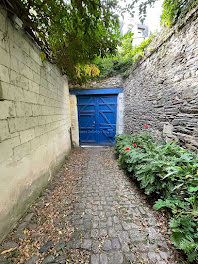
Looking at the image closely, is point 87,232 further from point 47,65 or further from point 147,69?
point 147,69

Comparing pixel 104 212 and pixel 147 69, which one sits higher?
pixel 147 69

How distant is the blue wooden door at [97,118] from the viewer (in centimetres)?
527

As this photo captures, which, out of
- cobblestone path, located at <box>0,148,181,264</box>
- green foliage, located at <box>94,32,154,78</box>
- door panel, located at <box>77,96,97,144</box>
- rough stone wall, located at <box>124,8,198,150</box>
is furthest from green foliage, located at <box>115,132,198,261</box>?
green foliage, located at <box>94,32,154,78</box>

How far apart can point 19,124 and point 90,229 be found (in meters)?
1.94

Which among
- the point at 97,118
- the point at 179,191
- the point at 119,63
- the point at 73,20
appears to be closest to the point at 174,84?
the point at 179,191

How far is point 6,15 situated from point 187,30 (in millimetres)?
2925

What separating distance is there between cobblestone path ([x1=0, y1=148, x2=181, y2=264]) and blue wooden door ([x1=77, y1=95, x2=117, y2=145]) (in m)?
3.37

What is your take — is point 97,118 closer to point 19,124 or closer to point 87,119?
point 87,119

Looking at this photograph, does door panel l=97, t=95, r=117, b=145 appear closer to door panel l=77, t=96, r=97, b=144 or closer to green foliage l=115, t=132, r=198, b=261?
door panel l=77, t=96, r=97, b=144

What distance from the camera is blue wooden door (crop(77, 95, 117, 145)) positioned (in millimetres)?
5266

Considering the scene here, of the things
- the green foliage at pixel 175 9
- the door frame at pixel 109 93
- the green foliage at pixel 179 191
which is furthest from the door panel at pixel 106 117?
the green foliage at pixel 179 191

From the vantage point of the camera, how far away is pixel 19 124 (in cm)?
164

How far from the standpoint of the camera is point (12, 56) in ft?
5.02

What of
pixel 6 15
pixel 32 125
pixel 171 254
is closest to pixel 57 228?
pixel 171 254
